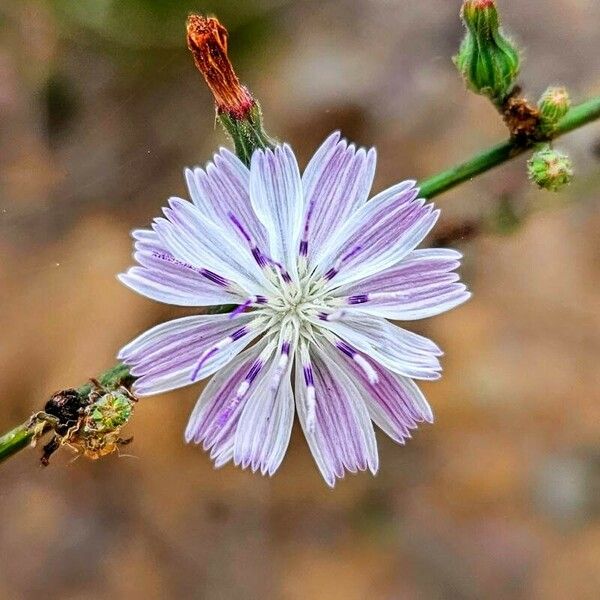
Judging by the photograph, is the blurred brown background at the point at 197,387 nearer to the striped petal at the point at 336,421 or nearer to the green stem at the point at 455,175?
the green stem at the point at 455,175

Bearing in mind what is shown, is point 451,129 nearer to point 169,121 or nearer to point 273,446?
point 169,121

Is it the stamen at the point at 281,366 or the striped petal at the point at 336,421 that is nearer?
the stamen at the point at 281,366

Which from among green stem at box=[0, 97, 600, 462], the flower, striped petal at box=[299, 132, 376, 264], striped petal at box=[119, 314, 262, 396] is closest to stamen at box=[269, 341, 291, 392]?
the flower

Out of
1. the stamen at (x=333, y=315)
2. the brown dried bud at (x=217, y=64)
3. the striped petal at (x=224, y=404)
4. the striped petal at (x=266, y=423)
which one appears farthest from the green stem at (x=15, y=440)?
the brown dried bud at (x=217, y=64)

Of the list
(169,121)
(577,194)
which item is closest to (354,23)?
(169,121)

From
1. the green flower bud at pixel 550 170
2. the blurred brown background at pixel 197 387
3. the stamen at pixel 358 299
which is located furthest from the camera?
the blurred brown background at pixel 197 387
